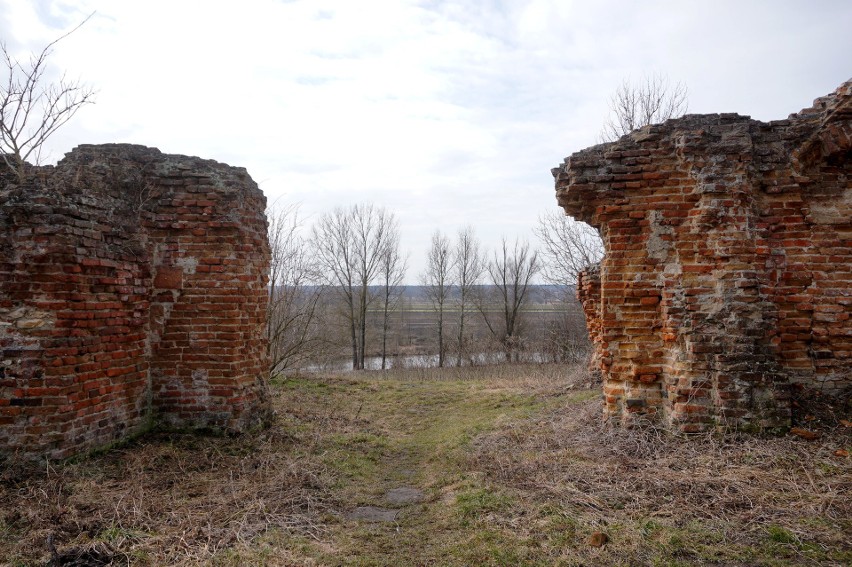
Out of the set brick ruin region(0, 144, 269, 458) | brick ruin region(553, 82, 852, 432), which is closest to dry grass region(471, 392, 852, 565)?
brick ruin region(553, 82, 852, 432)

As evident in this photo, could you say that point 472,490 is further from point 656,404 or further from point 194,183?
point 194,183

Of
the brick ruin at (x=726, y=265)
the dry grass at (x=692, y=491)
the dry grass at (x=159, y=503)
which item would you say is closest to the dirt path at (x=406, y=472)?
the dry grass at (x=159, y=503)

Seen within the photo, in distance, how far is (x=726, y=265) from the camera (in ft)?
17.0

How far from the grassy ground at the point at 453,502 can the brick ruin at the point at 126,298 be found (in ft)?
1.22

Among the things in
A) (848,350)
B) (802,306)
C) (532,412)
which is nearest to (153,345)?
(532,412)

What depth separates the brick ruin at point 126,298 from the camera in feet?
14.2

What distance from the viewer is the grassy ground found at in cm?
316

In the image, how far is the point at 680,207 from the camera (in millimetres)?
5434

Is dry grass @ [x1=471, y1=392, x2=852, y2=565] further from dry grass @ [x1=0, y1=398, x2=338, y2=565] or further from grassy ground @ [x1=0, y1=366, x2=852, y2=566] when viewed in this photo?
dry grass @ [x1=0, y1=398, x2=338, y2=565]

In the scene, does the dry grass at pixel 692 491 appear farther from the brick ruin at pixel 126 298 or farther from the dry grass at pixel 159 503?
the brick ruin at pixel 126 298

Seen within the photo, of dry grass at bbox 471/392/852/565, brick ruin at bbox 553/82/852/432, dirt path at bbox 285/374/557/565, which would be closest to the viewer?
dry grass at bbox 471/392/852/565

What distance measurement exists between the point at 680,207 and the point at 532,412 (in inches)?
143

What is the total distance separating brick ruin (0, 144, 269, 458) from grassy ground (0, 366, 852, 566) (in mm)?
371

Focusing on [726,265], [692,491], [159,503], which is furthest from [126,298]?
[726,265]
